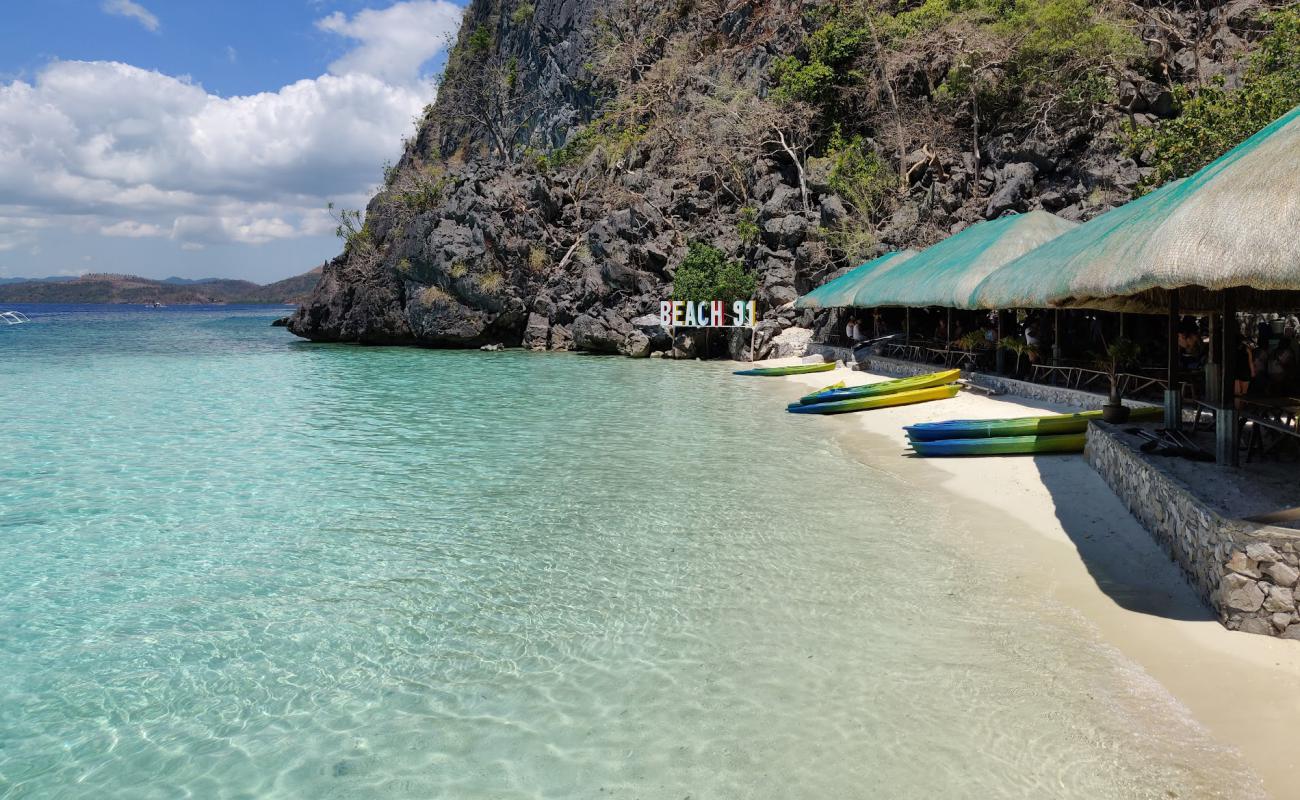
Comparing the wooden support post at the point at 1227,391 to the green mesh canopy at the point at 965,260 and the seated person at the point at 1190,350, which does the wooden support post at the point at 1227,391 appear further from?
the green mesh canopy at the point at 965,260

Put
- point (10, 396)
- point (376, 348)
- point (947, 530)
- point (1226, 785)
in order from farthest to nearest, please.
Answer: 1. point (376, 348)
2. point (10, 396)
3. point (947, 530)
4. point (1226, 785)

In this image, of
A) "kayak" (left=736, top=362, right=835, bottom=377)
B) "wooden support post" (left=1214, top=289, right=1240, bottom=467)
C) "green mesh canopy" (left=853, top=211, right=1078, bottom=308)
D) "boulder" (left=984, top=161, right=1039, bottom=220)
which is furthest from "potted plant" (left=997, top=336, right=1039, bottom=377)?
"boulder" (left=984, top=161, right=1039, bottom=220)

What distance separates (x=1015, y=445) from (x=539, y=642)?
22.3ft

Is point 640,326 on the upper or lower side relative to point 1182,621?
upper

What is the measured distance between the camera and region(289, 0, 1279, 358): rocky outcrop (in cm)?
2370

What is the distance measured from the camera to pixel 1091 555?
626 centimetres

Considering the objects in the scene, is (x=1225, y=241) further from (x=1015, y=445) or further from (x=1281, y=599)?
(x=1015, y=445)

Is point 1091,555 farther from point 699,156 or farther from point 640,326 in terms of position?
point 699,156

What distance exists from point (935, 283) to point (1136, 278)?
9.06m

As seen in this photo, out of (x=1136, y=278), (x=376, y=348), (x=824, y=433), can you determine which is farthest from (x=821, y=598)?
(x=376, y=348)

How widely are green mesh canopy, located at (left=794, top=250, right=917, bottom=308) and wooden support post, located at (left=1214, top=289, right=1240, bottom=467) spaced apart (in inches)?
496

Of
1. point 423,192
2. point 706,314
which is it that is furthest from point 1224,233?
point 423,192

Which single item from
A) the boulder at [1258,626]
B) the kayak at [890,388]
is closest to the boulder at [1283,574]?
the boulder at [1258,626]

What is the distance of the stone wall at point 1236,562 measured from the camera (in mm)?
4416
